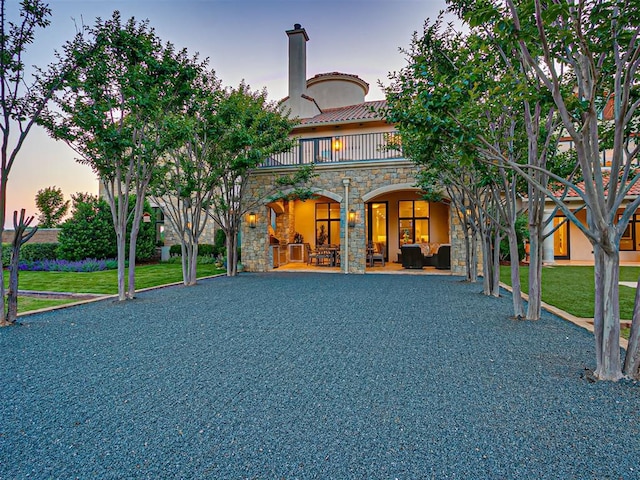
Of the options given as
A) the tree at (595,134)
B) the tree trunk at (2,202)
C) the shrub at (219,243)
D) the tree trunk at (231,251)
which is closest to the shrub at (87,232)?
the shrub at (219,243)

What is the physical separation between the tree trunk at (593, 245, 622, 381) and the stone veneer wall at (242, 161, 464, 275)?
841 cm

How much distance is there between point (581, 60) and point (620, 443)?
2981 millimetres

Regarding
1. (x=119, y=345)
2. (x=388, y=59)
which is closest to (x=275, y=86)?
(x=388, y=59)

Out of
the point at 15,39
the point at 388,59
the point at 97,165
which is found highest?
the point at 388,59

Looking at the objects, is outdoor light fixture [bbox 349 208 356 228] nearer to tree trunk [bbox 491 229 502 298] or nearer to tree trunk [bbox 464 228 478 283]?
tree trunk [bbox 464 228 478 283]

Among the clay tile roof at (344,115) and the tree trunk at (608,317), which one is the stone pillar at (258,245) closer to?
the clay tile roof at (344,115)

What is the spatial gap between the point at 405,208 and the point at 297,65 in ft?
26.6

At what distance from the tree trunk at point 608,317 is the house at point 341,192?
Answer: 288 inches

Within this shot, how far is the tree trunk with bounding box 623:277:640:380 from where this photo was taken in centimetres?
262

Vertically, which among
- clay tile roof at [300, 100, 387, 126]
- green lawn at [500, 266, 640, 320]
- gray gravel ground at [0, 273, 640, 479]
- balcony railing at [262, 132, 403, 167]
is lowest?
gray gravel ground at [0, 273, 640, 479]

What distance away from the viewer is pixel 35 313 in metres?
5.45

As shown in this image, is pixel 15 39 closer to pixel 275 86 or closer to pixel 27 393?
pixel 27 393

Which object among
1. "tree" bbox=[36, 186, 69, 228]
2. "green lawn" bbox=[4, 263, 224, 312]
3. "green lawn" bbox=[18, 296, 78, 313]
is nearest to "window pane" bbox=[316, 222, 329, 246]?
"green lawn" bbox=[4, 263, 224, 312]

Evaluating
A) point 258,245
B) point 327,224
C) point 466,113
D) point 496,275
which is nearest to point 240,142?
point 258,245
